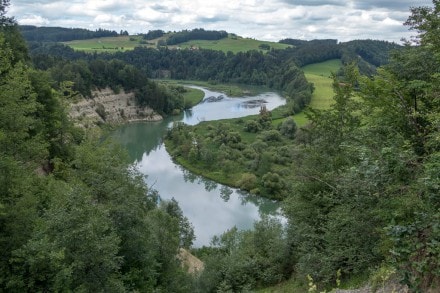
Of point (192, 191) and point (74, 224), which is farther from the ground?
point (74, 224)

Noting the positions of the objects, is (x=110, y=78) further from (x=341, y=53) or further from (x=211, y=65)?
(x=341, y=53)

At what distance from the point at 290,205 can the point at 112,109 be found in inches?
2767

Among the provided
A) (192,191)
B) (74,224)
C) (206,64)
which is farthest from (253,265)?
(206,64)

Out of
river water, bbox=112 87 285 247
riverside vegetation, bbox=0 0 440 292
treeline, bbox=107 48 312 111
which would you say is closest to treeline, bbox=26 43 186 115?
river water, bbox=112 87 285 247

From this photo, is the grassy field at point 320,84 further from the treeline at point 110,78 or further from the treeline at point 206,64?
the treeline at point 110,78

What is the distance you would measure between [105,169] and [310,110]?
8.79 metres

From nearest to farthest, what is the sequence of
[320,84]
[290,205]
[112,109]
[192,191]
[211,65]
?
[290,205] → [192,191] → [112,109] → [320,84] → [211,65]

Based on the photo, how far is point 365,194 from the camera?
9.47m

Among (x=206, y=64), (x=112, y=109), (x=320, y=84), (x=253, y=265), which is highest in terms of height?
(x=206, y=64)

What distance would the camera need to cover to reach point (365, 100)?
1469cm

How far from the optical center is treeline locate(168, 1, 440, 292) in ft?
22.3

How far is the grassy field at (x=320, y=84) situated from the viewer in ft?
275

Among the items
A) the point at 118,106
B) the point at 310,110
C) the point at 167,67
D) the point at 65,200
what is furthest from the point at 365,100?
the point at 167,67

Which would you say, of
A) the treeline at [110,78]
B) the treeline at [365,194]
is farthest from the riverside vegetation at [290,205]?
the treeline at [110,78]
